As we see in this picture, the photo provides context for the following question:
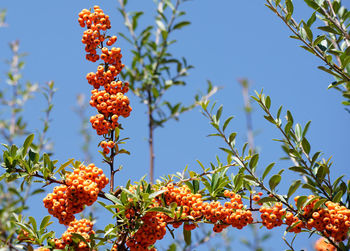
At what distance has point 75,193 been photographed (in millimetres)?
3168

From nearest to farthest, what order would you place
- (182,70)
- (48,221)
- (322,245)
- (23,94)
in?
Result: (48,221) → (322,245) → (182,70) → (23,94)

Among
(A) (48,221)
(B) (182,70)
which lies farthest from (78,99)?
(A) (48,221)

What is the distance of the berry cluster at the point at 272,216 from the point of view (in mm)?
3193

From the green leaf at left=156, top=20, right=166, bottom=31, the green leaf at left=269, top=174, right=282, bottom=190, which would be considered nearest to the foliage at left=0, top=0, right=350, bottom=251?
the green leaf at left=269, top=174, right=282, bottom=190

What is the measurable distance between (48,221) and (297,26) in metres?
2.65

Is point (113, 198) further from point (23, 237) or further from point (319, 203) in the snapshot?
point (319, 203)

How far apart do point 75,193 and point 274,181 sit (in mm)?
1492

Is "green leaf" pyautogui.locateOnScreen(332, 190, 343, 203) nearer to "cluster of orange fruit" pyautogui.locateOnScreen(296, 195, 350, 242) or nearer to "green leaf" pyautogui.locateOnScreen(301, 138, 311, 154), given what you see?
"cluster of orange fruit" pyautogui.locateOnScreen(296, 195, 350, 242)

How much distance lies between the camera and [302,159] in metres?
3.38

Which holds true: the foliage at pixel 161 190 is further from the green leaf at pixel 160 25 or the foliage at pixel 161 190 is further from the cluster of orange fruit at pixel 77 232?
the green leaf at pixel 160 25

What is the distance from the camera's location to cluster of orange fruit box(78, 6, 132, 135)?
3369mm

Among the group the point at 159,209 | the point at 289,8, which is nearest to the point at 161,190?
the point at 159,209

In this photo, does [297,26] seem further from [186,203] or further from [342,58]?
[186,203]

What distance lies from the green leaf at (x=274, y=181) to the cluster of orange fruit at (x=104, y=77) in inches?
48.6
